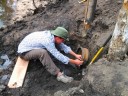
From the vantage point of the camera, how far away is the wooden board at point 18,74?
6.24m

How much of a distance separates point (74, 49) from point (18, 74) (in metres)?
1.82

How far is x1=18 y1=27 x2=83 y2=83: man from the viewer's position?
251 inches

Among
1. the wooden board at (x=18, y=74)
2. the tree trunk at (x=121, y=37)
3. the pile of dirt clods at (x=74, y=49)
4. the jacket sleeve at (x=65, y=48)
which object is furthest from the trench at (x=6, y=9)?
the tree trunk at (x=121, y=37)

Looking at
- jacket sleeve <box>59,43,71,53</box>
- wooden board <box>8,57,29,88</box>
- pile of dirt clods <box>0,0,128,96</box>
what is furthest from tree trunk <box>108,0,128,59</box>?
wooden board <box>8,57,29,88</box>

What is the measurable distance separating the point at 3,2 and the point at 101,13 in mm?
5057

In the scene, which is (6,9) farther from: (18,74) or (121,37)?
(121,37)

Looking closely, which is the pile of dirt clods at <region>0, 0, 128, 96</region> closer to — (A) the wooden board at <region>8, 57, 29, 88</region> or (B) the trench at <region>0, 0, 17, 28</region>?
(A) the wooden board at <region>8, 57, 29, 88</region>

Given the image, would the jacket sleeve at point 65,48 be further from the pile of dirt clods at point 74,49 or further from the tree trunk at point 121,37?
the tree trunk at point 121,37

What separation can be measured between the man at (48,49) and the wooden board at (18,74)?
0.20m

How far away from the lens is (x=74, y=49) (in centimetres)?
758

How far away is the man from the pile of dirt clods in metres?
0.25

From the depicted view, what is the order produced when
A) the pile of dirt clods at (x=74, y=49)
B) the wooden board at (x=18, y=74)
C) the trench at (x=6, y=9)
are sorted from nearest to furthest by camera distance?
1. the pile of dirt clods at (x=74, y=49)
2. the wooden board at (x=18, y=74)
3. the trench at (x=6, y=9)

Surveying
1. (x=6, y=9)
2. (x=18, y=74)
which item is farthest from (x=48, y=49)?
(x=6, y=9)

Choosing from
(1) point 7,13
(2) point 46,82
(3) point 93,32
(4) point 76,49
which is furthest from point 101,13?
(1) point 7,13
